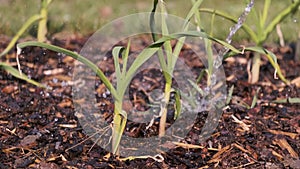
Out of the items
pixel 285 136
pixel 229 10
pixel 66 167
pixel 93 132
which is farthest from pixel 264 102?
pixel 229 10

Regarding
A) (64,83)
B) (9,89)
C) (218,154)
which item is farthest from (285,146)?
(9,89)

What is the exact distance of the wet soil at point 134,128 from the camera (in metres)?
2.33

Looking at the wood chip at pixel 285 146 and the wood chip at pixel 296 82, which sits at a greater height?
the wood chip at pixel 296 82

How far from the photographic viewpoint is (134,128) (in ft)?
8.38

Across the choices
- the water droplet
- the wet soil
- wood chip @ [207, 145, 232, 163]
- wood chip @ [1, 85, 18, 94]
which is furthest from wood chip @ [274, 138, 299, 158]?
wood chip @ [1, 85, 18, 94]

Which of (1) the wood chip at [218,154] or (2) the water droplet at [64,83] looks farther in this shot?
(2) the water droplet at [64,83]

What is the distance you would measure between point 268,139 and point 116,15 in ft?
7.23

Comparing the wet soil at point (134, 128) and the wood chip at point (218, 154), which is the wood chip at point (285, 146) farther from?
the wood chip at point (218, 154)

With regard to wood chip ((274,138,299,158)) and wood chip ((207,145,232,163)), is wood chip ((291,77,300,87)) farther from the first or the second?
wood chip ((207,145,232,163))

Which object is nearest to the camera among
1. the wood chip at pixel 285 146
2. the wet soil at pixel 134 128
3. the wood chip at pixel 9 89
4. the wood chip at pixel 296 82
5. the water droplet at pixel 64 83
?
the wet soil at pixel 134 128

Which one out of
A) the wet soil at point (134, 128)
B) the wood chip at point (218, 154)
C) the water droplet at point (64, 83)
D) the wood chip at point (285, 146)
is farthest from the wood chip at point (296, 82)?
the water droplet at point (64, 83)

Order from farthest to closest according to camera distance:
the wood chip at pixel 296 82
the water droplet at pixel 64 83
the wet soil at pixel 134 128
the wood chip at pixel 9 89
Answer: the wood chip at pixel 296 82 < the water droplet at pixel 64 83 < the wood chip at pixel 9 89 < the wet soil at pixel 134 128

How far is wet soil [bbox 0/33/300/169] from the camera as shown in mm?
2334

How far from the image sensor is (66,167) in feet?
7.40
